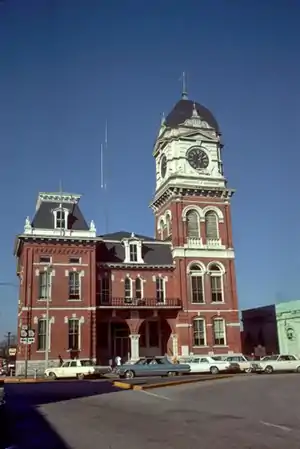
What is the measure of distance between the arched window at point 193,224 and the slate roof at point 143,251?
285cm

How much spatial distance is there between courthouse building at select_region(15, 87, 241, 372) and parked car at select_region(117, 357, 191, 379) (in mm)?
10048

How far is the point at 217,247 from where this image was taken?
5275 centimetres

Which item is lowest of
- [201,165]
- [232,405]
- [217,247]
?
[232,405]

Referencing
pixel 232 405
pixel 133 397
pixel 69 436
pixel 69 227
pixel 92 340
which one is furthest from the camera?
pixel 69 227

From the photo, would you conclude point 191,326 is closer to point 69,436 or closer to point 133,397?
point 133,397

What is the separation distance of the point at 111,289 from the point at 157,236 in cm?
1205

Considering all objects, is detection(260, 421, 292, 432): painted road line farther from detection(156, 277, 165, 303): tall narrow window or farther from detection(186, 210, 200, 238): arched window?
detection(186, 210, 200, 238): arched window

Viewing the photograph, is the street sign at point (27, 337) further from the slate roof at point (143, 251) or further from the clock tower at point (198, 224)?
the clock tower at point (198, 224)

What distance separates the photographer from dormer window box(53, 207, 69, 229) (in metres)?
48.5

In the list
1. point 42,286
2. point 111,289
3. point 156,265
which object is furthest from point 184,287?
point 42,286

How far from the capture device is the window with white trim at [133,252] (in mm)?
51625

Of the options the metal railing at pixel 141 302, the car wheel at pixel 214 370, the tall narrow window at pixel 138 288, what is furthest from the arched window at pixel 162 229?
the car wheel at pixel 214 370

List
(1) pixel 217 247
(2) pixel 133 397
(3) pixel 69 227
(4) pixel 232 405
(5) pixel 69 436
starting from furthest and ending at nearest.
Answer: (1) pixel 217 247 < (3) pixel 69 227 < (2) pixel 133 397 < (4) pixel 232 405 < (5) pixel 69 436

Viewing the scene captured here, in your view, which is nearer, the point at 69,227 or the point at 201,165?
the point at 69,227
